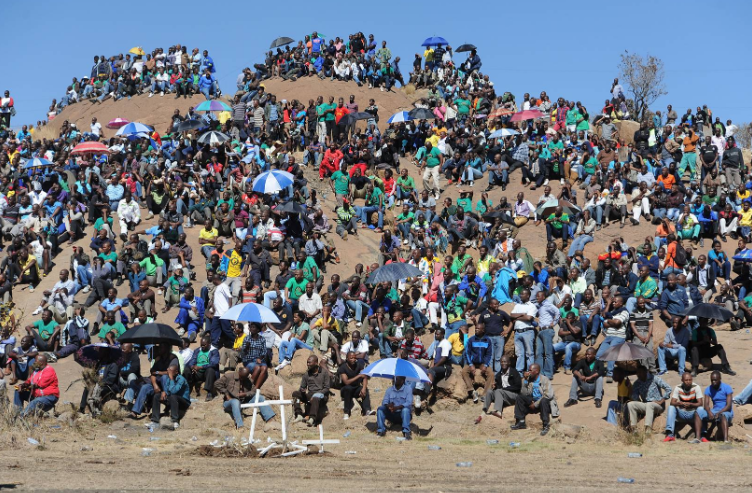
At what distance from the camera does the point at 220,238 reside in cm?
2359

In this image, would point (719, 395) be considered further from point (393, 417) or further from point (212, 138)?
point (212, 138)

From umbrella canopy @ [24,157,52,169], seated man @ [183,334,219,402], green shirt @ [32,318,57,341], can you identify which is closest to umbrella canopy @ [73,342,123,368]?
seated man @ [183,334,219,402]

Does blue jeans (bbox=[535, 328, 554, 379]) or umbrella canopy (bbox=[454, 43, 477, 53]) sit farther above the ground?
umbrella canopy (bbox=[454, 43, 477, 53])

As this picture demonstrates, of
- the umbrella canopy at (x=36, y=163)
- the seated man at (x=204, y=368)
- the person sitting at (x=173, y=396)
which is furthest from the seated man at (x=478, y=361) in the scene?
the umbrella canopy at (x=36, y=163)

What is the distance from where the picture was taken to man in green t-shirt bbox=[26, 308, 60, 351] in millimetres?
20219

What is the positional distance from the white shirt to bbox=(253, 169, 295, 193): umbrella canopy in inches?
155

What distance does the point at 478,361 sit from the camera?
1845 cm

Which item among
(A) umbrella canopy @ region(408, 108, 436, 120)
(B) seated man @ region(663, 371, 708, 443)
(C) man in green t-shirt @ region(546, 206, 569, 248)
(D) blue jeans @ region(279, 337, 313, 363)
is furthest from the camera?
(A) umbrella canopy @ region(408, 108, 436, 120)

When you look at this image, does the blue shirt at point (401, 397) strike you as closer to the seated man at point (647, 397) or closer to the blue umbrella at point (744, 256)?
the seated man at point (647, 397)

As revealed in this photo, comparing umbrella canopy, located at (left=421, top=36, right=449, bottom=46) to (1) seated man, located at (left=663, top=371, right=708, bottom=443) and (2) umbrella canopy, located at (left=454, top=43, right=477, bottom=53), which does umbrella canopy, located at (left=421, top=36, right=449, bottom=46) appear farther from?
(1) seated man, located at (left=663, top=371, right=708, bottom=443)

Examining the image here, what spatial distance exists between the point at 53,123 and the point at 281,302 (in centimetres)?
2373

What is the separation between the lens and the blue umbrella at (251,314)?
18.7 meters

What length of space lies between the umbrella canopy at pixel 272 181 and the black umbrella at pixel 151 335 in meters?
6.93

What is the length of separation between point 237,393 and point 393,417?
9.48 ft
